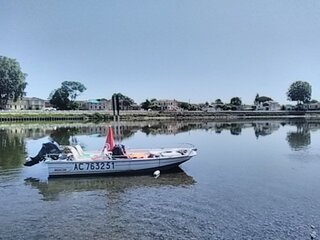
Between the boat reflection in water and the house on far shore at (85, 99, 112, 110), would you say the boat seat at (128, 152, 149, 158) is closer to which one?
the boat reflection in water

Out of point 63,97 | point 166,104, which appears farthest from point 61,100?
point 166,104

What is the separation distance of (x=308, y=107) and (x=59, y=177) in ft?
627

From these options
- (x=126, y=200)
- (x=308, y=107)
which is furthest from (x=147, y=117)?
(x=126, y=200)

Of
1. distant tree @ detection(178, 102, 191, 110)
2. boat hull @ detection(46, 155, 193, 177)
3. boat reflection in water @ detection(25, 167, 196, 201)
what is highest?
distant tree @ detection(178, 102, 191, 110)

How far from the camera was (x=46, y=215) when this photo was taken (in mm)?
13938

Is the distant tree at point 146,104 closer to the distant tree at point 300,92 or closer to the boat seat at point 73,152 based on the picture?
the distant tree at point 300,92

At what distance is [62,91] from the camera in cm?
14900

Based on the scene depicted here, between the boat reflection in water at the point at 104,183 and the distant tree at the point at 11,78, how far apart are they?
100 m

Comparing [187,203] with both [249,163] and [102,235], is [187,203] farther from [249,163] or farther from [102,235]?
[249,163]

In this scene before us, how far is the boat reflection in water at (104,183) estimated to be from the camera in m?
18.5

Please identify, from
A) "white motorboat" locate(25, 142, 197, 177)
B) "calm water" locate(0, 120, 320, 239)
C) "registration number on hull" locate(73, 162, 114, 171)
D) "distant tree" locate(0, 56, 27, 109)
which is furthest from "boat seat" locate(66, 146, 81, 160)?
"distant tree" locate(0, 56, 27, 109)

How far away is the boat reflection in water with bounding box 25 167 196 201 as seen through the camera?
18453mm

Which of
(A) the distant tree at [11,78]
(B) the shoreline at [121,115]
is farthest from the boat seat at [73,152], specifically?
(A) the distant tree at [11,78]

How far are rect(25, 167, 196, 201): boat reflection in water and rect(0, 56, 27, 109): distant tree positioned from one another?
329 ft
